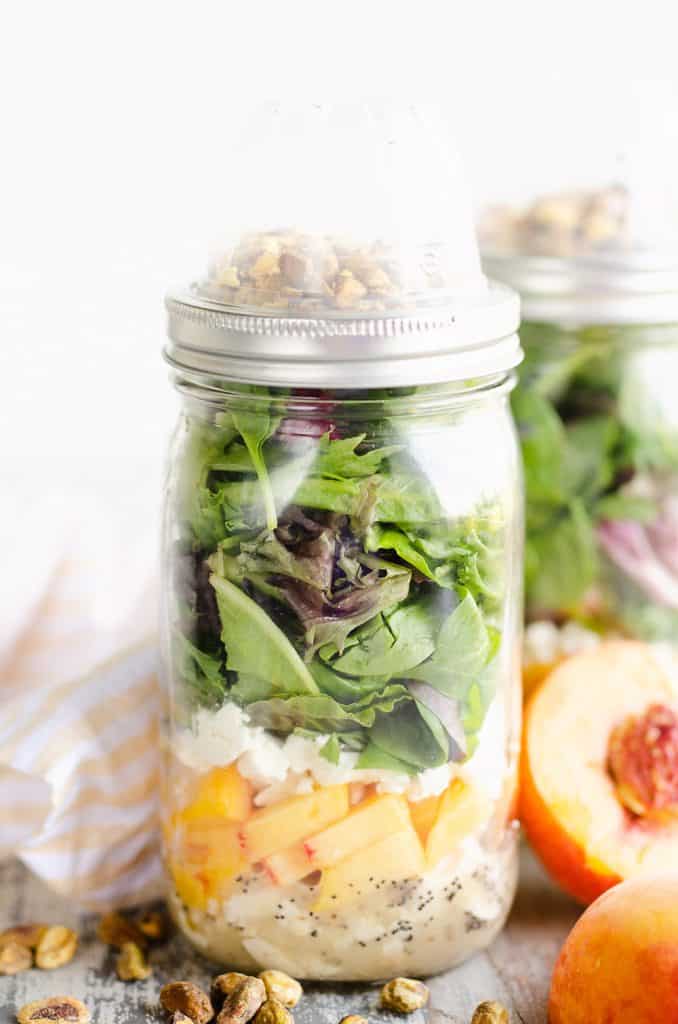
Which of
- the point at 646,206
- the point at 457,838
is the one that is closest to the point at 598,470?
the point at 646,206

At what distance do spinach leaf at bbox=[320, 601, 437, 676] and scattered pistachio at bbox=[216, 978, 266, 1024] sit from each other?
26 centimetres

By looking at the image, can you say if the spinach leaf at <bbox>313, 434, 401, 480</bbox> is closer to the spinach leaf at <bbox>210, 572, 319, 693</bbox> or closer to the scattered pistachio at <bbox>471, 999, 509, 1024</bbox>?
the spinach leaf at <bbox>210, 572, 319, 693</bbox>

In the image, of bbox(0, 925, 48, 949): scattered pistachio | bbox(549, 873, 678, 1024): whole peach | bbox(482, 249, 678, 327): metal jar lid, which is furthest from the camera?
bbox(482, 249, 678, 327): metal jar lid

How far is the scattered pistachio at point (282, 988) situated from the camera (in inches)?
41.4

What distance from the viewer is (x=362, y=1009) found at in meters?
1.07

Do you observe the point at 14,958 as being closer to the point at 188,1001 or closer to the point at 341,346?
the point at 188,1001

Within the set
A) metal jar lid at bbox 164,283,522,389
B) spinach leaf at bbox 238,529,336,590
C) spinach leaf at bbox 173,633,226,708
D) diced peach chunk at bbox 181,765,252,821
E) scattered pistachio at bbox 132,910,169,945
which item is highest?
metal jar lid at bbox 164,283,522,389

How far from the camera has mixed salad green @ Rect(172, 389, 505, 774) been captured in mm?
982

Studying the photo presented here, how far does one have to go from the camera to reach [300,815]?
3.37 feet

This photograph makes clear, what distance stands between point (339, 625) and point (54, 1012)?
0.37 m

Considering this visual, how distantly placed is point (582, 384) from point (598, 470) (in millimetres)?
88

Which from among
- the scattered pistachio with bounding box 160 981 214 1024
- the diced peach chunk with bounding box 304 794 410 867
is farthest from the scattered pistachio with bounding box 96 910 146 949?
the diced peach chunk with bounding box 304 794 410 867

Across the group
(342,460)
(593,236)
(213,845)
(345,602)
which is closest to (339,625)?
(345,602)

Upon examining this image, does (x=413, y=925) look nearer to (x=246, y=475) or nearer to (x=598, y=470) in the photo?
(x=246, y=475)
